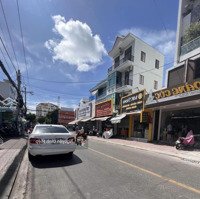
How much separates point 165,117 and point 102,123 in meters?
19.9

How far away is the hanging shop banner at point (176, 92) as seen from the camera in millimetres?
17870

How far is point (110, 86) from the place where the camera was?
42.3m

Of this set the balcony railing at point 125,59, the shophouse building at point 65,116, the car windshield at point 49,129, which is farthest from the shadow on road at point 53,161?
the shophouse building at point 65,116

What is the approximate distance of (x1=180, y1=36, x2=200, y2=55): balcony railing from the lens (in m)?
21.9

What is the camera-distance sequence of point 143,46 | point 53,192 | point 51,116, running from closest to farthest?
point 53,192, point 143,46, point 51,116

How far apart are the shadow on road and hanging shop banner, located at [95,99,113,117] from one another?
84.6 ft

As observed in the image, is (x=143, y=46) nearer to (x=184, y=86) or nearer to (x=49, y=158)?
(x=184, y=86)

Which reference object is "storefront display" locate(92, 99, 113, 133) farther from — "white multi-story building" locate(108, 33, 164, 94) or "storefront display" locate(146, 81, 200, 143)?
"storefront display" locate(146, 81, 200, 143)

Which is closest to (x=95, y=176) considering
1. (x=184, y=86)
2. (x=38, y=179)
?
(x=38, y=179)

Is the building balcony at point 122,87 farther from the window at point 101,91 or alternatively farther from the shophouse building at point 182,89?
the shophouse building at point 182,89

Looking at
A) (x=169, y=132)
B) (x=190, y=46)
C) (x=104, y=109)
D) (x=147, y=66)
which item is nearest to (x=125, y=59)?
(x=147, y=66)

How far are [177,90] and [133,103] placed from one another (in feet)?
31.2

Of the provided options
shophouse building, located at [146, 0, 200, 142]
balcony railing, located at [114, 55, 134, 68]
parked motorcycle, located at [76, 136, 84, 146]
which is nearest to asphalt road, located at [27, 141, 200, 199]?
parked motorcycle, located at [76, 136, 84, 146]

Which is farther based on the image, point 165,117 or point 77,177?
point 165,117
